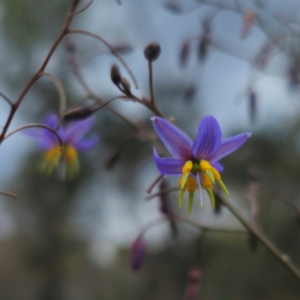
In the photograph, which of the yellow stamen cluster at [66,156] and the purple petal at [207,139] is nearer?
the purple petal at [207,139]

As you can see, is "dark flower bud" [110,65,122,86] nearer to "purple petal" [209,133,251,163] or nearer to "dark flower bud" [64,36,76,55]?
"purple petal" [209,133,251,163]

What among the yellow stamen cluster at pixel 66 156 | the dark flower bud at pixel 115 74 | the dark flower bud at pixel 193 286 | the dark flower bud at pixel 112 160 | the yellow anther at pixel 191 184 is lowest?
the dark flower bud at pixel 193 286

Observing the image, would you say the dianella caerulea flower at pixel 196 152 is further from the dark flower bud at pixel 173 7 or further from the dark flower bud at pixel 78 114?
the dark flower bud at pixel 173 7

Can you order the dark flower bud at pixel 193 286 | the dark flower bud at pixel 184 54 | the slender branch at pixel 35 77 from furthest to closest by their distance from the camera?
the dark flower bud at pixel 184 54, the dark flower bud at pixel 193 286, the slender branch at pixel 35 77

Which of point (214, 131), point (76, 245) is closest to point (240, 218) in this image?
point (214, 131)

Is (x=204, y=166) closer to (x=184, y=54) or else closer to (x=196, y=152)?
(x=196, y=152)

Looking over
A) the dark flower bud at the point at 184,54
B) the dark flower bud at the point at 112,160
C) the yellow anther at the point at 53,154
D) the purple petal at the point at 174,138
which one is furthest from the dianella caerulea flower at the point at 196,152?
the dark flower bud at the point at 184,54

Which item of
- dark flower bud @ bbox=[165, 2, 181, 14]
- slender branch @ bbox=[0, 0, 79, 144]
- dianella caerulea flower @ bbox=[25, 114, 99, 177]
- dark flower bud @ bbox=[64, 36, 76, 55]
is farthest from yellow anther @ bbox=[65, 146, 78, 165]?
dark flower bud @ bbox=[165, 2, 181, 14]

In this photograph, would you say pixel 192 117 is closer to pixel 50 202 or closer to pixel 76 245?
pixel 50 202
